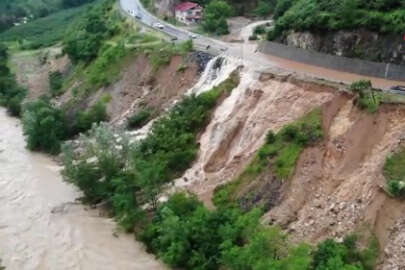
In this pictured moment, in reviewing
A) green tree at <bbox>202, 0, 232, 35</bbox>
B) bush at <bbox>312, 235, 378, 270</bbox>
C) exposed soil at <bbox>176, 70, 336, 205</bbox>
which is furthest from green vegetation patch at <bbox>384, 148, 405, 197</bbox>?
green tree at <bbox>202, 0, 232, 35</bbox>

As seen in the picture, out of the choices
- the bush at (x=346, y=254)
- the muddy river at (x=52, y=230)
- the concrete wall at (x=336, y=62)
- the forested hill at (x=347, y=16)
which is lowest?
the muddy river at (x=52, y=230)

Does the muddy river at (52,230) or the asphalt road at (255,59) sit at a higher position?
the asphalt road at (255,59)

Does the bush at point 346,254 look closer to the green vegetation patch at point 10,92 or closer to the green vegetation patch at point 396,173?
the green vegetation patch at point 396,173

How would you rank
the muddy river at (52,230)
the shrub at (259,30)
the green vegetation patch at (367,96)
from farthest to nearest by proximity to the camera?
the shrub at (259,30) < the green vegetation patch at (367,96) < the muddy river at (52,230)

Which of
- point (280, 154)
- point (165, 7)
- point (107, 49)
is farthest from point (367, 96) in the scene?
point (165, 7)

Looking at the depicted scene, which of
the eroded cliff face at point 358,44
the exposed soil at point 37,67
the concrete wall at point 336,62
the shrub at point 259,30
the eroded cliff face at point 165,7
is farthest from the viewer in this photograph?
the eroded cliff face at point 165,7

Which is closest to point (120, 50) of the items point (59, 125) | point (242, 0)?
point (59, 125)

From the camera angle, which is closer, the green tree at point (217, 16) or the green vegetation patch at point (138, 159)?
the green vegetation patch at point (138, 159)

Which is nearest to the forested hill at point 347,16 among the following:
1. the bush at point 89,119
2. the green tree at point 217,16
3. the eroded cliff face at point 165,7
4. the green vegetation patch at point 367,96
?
the green vegetation patch at point 367,96

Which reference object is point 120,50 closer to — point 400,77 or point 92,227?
point 92,227
